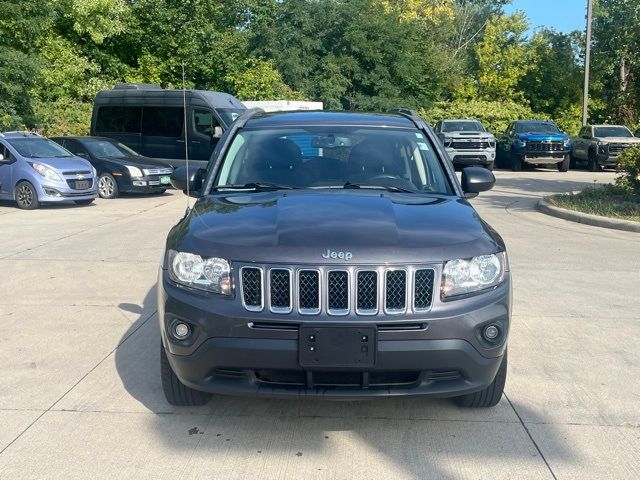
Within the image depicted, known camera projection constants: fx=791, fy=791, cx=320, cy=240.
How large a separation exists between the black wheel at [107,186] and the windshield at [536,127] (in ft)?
52.5

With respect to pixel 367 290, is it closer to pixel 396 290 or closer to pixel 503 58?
pixel 396 290

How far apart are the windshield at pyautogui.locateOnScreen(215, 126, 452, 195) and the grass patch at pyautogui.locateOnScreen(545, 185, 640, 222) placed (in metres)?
8.59

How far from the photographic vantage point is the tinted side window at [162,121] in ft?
71.2

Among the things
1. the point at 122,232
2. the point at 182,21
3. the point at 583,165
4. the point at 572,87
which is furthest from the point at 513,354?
the point at 572,87

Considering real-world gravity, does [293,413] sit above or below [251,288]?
below

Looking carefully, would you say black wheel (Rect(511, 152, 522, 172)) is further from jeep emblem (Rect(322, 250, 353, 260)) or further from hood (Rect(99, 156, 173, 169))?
jeep emblem (Rect(322, 250, 353, 260))

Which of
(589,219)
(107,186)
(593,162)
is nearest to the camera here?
(589,219)

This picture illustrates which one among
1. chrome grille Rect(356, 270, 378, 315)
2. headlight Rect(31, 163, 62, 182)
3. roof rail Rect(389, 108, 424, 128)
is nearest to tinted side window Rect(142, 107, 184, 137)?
headlight Rect(31, 163, 62, 182)

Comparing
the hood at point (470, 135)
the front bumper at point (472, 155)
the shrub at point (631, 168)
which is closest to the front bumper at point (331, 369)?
the shrub at point (631, 168)

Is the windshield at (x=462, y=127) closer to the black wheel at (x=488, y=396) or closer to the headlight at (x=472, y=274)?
the black wheel at (x=488, y=396)

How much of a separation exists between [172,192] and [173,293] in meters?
16.9

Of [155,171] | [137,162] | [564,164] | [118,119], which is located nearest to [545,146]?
[564,164]

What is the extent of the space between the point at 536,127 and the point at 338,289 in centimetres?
Answer: 2661

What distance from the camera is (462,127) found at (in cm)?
2836
